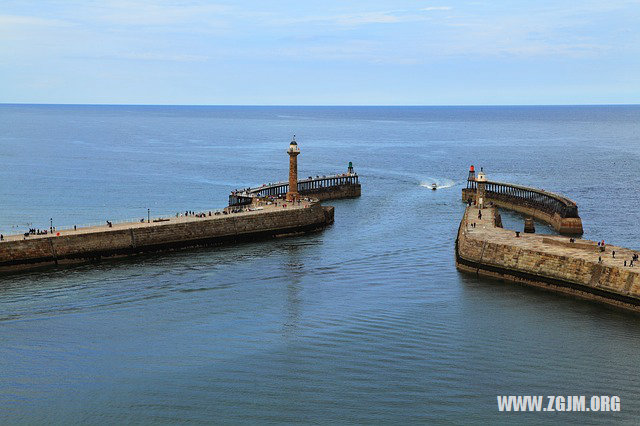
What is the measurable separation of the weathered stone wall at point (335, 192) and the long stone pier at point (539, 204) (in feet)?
60.3

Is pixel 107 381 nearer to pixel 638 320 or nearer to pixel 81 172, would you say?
pixel 638 320

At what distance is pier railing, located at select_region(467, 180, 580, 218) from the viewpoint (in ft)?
289

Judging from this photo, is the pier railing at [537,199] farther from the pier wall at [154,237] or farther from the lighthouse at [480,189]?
the pier wall at [154,237]

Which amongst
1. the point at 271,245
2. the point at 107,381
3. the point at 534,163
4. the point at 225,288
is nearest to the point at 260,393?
the point at 107,381

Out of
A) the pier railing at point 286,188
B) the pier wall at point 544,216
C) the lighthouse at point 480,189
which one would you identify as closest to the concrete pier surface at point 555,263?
the pier wall at point 544,216

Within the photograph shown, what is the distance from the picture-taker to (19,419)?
1468 inches

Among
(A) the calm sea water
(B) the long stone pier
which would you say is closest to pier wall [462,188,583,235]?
(B) the long stone pier

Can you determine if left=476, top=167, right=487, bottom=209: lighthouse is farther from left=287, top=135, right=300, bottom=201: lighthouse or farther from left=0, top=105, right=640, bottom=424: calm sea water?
left=287, top=135, right=300, bottom=201: lighthouse

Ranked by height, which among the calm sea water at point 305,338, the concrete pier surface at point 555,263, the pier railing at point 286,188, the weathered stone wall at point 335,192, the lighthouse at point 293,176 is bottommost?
the calm sea water at point 305,338

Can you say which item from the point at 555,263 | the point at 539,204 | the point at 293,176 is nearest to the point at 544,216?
the point at 539,204

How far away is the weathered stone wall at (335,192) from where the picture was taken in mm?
120250

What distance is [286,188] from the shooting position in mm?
117688

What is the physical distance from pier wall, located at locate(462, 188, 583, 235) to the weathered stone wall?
18.4 metres

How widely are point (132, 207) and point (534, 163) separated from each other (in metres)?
106
